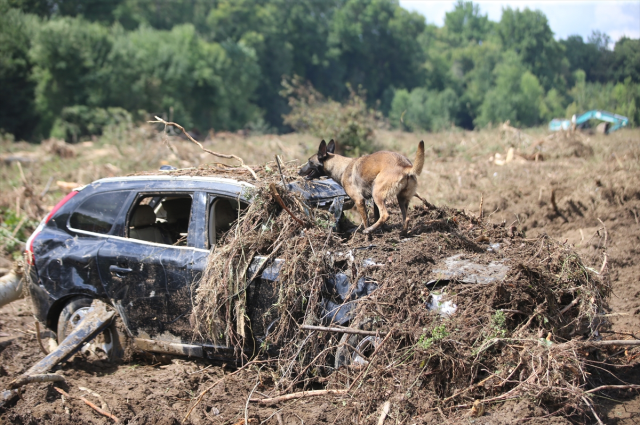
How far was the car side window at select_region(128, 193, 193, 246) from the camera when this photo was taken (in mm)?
5398

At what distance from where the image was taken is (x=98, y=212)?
5.25m

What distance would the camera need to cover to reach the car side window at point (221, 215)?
477 cm

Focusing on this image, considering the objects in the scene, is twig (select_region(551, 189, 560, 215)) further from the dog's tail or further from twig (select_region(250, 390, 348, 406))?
twig (select_region(250, 390, 348, 406))

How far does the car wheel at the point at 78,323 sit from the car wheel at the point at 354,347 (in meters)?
2.40

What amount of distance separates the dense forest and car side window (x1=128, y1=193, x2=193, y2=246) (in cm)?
1043

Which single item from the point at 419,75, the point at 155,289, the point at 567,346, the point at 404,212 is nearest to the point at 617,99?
the point at 404,212

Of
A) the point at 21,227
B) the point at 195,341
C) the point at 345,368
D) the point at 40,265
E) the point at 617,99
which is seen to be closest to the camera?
the point at 345,368

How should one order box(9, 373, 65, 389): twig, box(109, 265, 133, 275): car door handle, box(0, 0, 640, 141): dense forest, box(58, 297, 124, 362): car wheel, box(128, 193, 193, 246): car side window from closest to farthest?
box(9, 373, 65, 389): twig
box(109, 265, 133, 275): car door handle
box(58, 297, 124, 362): car wheel
box(128, 193, 193, 246): car side window
box(0, 0, 640, 141): dense forest

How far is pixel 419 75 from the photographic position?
80500 millimetres

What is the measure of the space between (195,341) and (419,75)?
81230 millimetres

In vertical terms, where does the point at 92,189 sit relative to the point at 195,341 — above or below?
above

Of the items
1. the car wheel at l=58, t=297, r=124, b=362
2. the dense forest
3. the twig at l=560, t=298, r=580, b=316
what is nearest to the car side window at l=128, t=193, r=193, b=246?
the car wheel at l=58, t=297, r=124, b=362

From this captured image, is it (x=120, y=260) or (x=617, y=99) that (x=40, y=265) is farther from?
(x=617, y=99)

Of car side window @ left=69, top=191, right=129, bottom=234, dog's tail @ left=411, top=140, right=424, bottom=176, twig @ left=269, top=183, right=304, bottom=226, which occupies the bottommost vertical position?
car side window @ left=69, top=191, right=129, bottom=234
